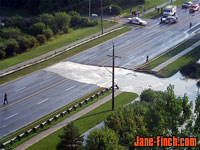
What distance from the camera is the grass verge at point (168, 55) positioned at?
4736cm

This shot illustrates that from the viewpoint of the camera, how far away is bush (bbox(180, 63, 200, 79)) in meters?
44.1

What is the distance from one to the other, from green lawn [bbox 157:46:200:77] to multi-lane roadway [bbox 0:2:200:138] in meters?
4.00

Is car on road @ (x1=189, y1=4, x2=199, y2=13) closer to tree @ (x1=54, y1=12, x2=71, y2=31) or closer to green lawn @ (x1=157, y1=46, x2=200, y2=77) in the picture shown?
green lawn @ (x1=157, y1=46, x2=200, y2=77)

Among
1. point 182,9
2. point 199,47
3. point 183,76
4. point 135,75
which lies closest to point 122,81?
point 135,75

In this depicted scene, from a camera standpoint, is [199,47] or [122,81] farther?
[199,47]

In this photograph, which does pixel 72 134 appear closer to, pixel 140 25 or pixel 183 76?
pixel 183 76

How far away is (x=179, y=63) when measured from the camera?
47.8 meters

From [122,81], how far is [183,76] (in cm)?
756

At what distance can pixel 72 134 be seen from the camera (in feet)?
80.4

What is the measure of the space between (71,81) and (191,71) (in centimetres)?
1478

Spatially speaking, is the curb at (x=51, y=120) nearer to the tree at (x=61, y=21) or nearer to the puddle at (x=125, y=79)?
the puddle at (x=125, y=79)

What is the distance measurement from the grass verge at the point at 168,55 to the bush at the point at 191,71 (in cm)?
393

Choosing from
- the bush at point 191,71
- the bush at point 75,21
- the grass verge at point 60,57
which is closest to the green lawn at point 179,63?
the bush at point 191,71

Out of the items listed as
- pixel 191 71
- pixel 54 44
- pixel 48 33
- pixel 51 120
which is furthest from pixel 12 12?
pixel 51 120
